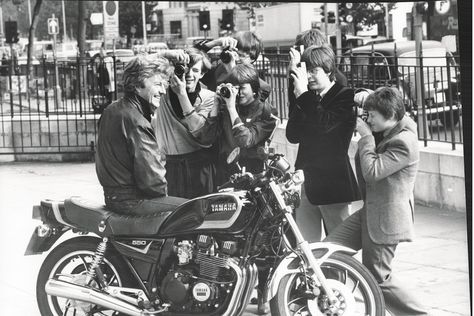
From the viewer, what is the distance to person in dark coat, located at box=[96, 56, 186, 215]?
3904mm

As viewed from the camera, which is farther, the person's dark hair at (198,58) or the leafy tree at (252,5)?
the person's dark hair at (198,58)

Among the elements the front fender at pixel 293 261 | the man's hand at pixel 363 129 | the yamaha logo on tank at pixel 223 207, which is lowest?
the front fender at pixel 293 261

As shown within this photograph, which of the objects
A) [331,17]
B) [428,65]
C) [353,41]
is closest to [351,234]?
[331,17]

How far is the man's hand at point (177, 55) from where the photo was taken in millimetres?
4015

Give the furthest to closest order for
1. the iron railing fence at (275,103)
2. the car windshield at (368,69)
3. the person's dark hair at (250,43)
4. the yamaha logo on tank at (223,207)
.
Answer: the car windshield at (368,69), the iron railing fence at (275,103), the person's dark hair at (250,43), the yamaha logo on tank at (223,207)

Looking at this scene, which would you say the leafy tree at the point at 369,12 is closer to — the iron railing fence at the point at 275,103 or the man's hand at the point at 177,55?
the iron railing fence at the point at 275,103

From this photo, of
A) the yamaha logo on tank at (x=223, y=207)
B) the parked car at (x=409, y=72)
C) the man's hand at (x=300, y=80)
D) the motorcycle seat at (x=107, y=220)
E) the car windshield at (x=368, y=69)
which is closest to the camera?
the yamaha logo on tank at (x=223, y=207)

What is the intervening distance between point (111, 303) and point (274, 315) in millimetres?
664

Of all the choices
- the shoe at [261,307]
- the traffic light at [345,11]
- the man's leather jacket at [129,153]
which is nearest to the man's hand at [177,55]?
the man's leather jacket at [129,153]

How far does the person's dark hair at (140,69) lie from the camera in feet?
12.8

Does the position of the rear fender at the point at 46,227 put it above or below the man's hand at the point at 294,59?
below

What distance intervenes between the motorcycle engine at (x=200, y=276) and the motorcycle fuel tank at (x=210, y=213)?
63mm

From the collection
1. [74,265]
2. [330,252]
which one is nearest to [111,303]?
[74,265]

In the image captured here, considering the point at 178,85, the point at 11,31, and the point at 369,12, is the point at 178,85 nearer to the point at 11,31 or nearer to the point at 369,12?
the point at 11,31
